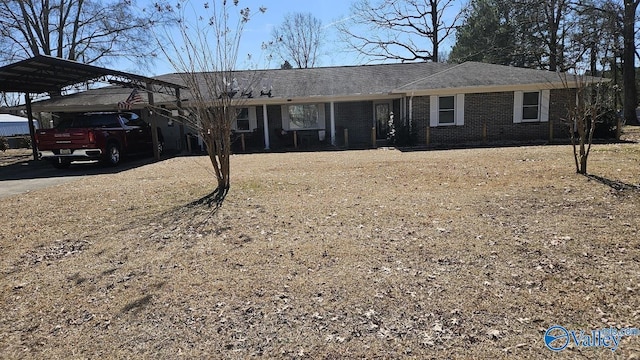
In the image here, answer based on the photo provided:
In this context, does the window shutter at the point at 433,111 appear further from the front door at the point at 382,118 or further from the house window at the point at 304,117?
the house window at the point at 304,117

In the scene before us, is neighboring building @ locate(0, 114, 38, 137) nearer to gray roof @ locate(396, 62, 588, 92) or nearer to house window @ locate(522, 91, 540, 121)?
gray roof @ locate(396, 62, 588, 92)

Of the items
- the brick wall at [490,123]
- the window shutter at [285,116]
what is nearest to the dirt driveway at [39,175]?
the window shutter at [285,116]

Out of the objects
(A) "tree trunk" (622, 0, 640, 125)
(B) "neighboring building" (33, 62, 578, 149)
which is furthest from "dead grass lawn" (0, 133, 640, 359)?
(A) "tree trunk" (622, 0, 640, 125)

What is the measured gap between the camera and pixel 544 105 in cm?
1669

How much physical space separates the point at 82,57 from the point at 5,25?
450 centimetres

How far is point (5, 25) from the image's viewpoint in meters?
24.5

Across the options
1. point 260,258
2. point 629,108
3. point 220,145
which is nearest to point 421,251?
point 260,258

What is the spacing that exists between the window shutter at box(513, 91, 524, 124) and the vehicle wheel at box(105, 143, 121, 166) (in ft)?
51.3

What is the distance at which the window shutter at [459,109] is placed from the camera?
54.6ft

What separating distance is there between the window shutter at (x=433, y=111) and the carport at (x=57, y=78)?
10.0 metres

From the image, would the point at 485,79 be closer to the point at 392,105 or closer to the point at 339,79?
the point at 392,105

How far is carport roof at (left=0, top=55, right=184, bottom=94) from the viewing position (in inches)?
486

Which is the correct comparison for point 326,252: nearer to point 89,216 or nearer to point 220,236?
point 220,236

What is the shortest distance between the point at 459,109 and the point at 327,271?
14445 mm
